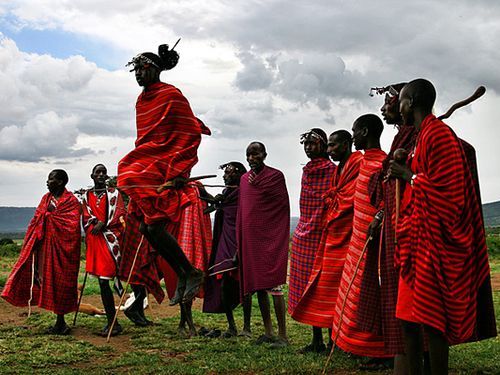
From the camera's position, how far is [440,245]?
4.36 metres

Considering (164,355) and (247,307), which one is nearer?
(164,355)

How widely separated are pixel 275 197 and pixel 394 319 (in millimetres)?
3538

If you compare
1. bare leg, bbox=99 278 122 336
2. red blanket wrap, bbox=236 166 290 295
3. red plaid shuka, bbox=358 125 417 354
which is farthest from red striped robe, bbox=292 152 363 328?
bare leg, bbox=99 278 122 336

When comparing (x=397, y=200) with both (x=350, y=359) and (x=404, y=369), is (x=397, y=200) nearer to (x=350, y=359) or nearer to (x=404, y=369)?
(x=404, y=369)

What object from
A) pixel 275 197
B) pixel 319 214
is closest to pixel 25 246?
pixel 275 197


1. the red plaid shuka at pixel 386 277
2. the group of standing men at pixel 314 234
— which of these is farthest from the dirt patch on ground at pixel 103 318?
the red plaid shuka at pixel 386 277

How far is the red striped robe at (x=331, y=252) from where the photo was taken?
7109mm

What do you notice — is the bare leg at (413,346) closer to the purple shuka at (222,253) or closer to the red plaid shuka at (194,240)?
the purple shuka at (222,253)

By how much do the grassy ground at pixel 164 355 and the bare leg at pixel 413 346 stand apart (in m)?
1.80

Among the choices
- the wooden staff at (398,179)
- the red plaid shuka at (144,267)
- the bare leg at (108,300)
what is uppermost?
the wooden staff at (398,179)

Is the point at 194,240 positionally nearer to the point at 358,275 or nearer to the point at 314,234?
the point at 314,234

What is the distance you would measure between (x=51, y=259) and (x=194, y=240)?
7.00ft

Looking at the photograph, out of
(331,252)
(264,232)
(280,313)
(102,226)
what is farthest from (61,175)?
(331,252)

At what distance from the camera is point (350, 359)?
6.99 m
